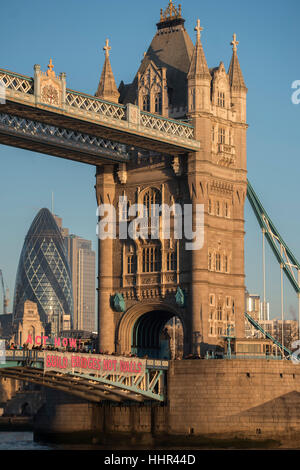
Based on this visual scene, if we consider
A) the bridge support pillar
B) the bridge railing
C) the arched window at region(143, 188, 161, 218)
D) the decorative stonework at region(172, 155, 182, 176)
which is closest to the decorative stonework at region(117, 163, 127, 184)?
the bridge support pillar

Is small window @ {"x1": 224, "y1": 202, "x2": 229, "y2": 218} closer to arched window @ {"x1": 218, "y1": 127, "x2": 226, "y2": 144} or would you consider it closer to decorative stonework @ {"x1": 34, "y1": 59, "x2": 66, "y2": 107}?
arched window @ {"x1": 218, "y1": 127, "x2": 226, "y2": 144}

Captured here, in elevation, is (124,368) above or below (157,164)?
below

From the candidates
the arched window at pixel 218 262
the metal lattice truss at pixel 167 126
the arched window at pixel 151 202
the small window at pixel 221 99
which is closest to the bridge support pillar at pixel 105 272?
the arched window at pixel 151 202

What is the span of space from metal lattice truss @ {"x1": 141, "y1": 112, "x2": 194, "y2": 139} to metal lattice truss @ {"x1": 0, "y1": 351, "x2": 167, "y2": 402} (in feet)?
81.1

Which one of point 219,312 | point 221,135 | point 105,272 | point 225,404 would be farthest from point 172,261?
point 225,404

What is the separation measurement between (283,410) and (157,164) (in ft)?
105

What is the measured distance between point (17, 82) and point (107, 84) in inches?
A: 1072

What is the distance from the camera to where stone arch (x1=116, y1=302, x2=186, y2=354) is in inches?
5487

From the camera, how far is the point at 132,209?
463ft

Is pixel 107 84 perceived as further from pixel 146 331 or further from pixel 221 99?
pixel 146 331

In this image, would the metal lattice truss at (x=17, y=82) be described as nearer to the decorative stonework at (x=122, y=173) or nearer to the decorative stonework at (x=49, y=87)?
the decorative stonework at (x=49, y=87)

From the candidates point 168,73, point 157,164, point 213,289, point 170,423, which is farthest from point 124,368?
point 168,73

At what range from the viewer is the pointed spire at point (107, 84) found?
142 m

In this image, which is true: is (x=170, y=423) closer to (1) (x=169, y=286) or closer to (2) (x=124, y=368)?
(2) (x=124, y=368)
